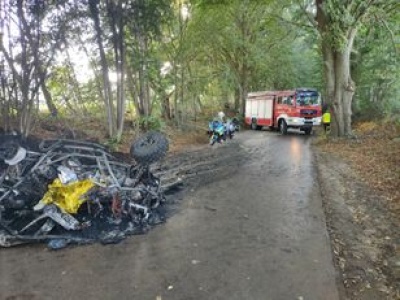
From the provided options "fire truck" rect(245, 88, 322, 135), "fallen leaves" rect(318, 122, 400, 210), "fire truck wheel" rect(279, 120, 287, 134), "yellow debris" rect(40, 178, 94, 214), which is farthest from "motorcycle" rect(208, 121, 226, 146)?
"yellow debris" rect(40, 178, 94, 214)

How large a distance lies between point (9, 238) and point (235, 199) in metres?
4.24

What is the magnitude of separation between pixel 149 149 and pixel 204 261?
3703 millimetres

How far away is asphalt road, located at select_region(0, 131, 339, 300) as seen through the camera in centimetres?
410

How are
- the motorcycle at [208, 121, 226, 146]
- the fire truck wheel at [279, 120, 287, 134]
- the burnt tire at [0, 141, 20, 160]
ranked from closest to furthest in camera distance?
the burnt tire at [0, 141, 20, 160]
the motorcycle at [208, 121, 226, 146]
the fire truck wheel at [279, 120, 287, 134]

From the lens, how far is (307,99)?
2309cm

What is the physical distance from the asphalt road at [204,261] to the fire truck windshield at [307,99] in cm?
1651

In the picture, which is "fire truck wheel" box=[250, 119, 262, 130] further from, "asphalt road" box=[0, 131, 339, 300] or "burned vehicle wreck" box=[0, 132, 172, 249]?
"burned vehicle wreck" box=[0, 132, 172, 249]

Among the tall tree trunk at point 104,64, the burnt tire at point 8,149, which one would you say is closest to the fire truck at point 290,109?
the tall tree trunk at point 104,64

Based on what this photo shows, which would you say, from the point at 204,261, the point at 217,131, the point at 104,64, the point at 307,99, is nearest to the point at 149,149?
the point at 204,261

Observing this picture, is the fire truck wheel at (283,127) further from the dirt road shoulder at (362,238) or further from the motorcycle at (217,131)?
the dirt road shoulder at (362,238)

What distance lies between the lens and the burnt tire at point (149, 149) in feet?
25.9

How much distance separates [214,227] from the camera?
20.0 ft

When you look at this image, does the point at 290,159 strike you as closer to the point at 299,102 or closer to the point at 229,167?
the point at 229,167

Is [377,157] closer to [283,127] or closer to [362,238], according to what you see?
[362,238]
